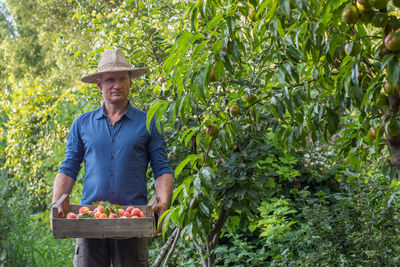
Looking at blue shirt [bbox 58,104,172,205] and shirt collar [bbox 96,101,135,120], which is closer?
blue shirt [bbox 58,104,172,205]

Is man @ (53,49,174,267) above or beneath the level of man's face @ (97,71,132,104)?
beneath

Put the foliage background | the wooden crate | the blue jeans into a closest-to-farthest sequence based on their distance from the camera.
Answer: the foliage background, the wooden crate, the blue jeans

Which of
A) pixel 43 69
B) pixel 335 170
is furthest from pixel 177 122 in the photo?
pixel 43 69

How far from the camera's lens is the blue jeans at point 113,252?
2.87 meters

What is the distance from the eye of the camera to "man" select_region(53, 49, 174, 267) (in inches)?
114

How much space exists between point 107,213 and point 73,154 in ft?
2.30

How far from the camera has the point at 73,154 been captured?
124 inches

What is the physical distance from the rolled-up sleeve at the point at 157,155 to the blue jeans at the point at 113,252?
0.45 metres

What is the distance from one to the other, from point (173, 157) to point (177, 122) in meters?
0.30

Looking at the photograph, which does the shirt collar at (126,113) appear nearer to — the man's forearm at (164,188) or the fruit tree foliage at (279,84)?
the man's forearm at (164,188)

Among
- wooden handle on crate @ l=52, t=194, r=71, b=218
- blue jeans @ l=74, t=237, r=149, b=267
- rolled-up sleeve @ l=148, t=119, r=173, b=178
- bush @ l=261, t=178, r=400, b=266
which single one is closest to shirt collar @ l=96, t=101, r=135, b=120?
rolled-up sleeve @ l=148, t=119, r=173, b=178

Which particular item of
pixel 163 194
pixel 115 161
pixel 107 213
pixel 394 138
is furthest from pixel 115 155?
pixel 394 138

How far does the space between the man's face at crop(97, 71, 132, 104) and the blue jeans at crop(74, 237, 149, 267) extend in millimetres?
876

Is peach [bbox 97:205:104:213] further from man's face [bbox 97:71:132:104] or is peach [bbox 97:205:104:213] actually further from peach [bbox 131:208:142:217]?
man's face [bbox 97:71:132:104]
